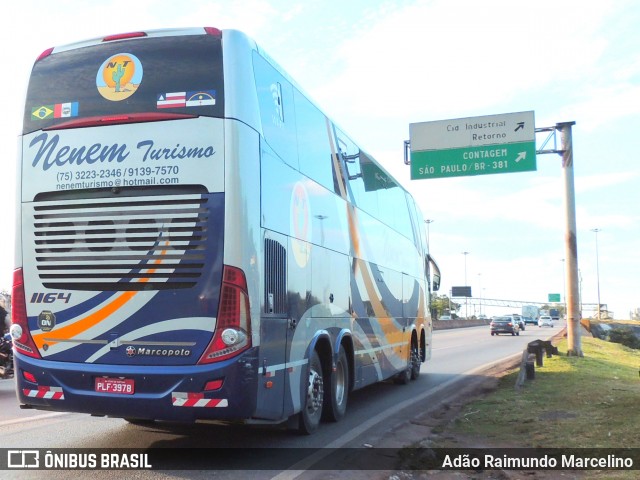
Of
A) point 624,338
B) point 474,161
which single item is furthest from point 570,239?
point 624,338

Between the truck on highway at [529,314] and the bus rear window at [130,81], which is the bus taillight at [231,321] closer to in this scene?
the bus rear window at [130,81]

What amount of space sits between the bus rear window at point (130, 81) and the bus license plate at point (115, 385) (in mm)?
2657

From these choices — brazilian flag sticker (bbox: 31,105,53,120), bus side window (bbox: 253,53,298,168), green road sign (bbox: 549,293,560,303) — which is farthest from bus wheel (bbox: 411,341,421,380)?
green road sign (bbox: 549,293,560,303)

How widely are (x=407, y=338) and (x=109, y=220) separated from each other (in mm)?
8815

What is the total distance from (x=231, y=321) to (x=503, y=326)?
1761 inches

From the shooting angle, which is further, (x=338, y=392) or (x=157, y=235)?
(x=338, y=392)

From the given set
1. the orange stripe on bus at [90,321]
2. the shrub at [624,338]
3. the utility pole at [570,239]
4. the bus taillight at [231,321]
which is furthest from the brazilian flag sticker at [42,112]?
the shrub at [624,338]

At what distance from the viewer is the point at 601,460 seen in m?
6.45

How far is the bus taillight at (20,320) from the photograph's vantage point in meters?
6.62

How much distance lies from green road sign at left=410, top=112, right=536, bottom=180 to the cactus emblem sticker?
16.6 metres

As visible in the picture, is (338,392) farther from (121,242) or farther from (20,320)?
(20,320)

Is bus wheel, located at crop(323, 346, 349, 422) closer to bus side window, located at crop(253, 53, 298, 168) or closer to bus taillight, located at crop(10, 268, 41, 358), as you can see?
bus side window, located at crop(253, 53, 298, 168)

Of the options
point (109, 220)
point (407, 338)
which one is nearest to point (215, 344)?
point (109, 220)

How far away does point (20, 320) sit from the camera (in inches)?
263
